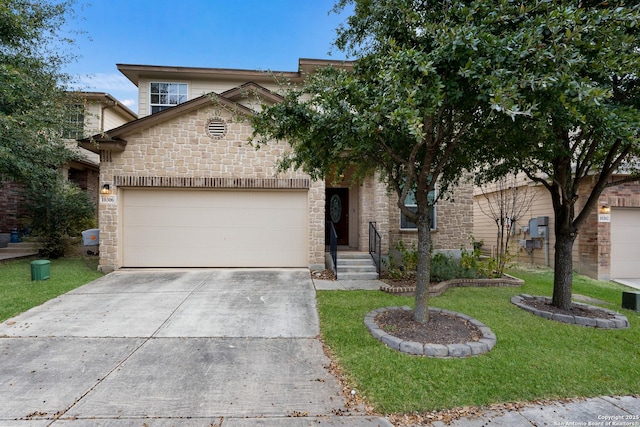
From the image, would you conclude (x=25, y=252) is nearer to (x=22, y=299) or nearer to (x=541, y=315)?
(x=22, y=299)

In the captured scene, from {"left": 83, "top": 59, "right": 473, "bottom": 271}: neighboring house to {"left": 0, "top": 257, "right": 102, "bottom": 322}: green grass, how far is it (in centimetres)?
87

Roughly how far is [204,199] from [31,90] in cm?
490

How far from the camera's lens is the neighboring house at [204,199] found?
8727 millimetres

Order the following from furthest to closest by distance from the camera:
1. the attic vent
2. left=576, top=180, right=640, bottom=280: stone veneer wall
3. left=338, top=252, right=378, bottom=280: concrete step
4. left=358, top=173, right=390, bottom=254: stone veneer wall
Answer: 1. left=358, top=173, right=390, bottom=254: stone veneer wall
2. left=576, top=180, right=640, bottom=280: stone veneer wall
3. the attic vent
4. left=338, top=252, right=378, bottom=280: concrete step

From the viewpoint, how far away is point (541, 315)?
538cm

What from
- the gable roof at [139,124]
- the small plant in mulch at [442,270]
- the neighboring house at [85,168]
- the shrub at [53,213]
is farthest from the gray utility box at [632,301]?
the neighboring house at [85,168]

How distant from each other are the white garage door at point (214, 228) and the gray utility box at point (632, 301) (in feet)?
23.0

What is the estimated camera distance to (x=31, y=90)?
805 cm

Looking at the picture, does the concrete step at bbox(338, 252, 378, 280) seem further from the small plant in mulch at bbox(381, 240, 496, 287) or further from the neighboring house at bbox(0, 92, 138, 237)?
the neighboring house at bbox(0, 92, 138, 237)

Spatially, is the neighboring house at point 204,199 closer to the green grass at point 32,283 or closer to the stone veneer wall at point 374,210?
the stone veneer wall at point 374,210

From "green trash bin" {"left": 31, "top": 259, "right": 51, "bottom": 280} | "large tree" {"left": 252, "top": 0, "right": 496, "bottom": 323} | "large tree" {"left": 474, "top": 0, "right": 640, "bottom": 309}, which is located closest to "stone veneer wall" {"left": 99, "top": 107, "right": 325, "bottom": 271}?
"green trash bin" {"left": 31, "top": 259, "right": 51, "bottom": 280}

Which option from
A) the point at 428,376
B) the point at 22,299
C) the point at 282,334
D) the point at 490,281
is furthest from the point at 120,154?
the point at 490,281

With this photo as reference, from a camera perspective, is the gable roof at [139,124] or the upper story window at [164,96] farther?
the upper story window at [164,96]

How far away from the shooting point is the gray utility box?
5876mm
